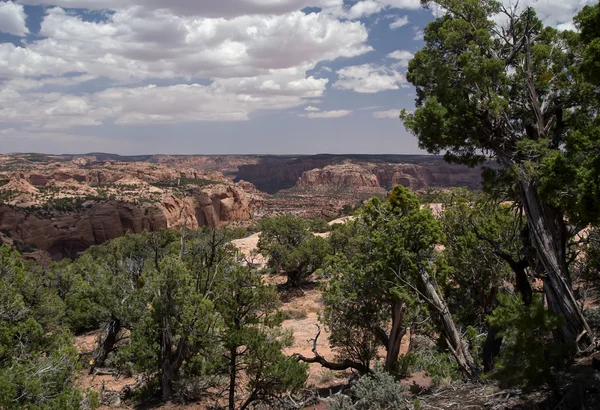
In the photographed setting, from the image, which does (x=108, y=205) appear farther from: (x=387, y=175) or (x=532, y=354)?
(x=387, y=175)

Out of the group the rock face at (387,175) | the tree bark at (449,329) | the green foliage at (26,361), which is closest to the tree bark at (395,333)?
the tree bark at (449,329)

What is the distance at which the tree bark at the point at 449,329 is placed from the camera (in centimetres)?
965

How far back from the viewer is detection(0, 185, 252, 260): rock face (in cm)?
6003

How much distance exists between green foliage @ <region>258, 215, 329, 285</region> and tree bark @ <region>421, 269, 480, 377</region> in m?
17.9

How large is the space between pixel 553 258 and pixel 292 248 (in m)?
26.0

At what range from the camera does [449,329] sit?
10203 mm

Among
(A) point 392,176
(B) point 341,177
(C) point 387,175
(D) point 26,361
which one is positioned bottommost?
(D) point 26,361

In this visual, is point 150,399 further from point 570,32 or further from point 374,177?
point 374,177

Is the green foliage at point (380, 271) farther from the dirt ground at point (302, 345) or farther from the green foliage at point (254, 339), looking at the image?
the green foliage at point (254, 339)

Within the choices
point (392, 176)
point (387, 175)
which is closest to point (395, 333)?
point (392, 176)

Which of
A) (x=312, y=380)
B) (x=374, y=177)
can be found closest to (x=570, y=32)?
(x=312, y=380)

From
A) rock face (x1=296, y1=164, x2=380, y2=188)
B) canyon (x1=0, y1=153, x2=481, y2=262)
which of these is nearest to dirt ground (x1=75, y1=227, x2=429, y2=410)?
canyon (x1=0, y1=153, x2=481, y2=262)

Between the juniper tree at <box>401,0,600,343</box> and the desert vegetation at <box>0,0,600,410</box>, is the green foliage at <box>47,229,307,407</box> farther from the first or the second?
the juniper tree at <box>401,0,600,343</box>

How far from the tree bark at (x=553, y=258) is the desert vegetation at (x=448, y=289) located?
0.03m
